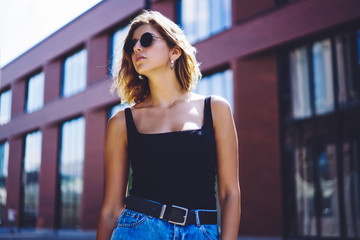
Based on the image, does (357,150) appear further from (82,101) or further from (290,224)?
(82,101)

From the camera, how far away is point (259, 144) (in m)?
15.7

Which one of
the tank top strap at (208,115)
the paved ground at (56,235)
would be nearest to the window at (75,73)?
the paved ground at (56,235)

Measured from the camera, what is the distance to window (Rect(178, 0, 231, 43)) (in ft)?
57.7

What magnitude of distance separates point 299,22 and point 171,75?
13015 mm

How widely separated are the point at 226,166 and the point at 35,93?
98.1ft

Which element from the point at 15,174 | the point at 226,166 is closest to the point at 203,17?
the point at 226,166

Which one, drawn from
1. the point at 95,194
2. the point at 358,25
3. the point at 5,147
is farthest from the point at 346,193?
the point at 5,147

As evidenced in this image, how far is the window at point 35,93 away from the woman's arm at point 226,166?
28117 millimetres

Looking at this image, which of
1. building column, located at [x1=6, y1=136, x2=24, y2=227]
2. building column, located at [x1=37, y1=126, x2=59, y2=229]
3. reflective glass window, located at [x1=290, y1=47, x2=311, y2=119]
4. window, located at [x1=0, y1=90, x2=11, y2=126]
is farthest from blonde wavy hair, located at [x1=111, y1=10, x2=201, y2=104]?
window, located at [x1=0, y1=90, x2=11, y2=126]

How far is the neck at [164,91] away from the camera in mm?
2557

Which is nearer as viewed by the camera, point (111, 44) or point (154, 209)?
point (154, 209)

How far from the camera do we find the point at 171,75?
8.55 feet

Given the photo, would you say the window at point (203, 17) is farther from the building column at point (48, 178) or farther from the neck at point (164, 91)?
the neck at point (164, 91)

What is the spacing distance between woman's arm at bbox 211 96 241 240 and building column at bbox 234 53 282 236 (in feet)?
42.8
